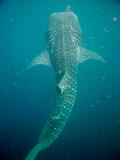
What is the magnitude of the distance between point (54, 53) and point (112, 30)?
52111 millimetres

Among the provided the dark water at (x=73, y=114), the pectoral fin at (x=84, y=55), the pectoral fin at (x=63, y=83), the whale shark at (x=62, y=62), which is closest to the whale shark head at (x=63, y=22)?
the whale shark at (x=62, y=62)

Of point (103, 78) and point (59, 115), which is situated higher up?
point (59, 115)

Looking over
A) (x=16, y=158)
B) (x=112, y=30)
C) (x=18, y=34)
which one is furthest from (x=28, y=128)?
(x=18, y=34)

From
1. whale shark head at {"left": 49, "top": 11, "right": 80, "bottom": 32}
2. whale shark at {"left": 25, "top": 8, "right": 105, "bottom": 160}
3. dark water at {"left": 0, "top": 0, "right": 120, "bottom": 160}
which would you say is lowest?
dark water at {"left": 0, "top": 0, "right": 120, "bottom": 160}

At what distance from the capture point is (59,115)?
6613 millimetres

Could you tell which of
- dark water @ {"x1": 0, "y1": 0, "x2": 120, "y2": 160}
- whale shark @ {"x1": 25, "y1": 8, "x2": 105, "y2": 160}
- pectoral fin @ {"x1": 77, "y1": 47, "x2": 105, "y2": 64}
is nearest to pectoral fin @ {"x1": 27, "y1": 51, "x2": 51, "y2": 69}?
whale shark @ {"x1": 25, "y1": 8, "x2": 105, "y2": 160}

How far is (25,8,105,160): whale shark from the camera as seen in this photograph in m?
6.45

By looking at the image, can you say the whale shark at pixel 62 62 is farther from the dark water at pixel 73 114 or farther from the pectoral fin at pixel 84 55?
the dark water at pixel 73 114

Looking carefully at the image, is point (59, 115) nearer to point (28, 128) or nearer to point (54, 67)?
point (54, 67)

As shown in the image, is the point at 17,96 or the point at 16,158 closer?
the point at 16,158

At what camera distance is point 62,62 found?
7605mm

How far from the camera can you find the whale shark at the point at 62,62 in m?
6.45

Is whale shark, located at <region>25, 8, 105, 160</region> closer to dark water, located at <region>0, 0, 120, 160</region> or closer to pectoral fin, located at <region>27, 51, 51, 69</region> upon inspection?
pectoral fin, located at <region>27, 51, 51, 69</region>

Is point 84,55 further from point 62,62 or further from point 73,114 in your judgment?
point 73,114
